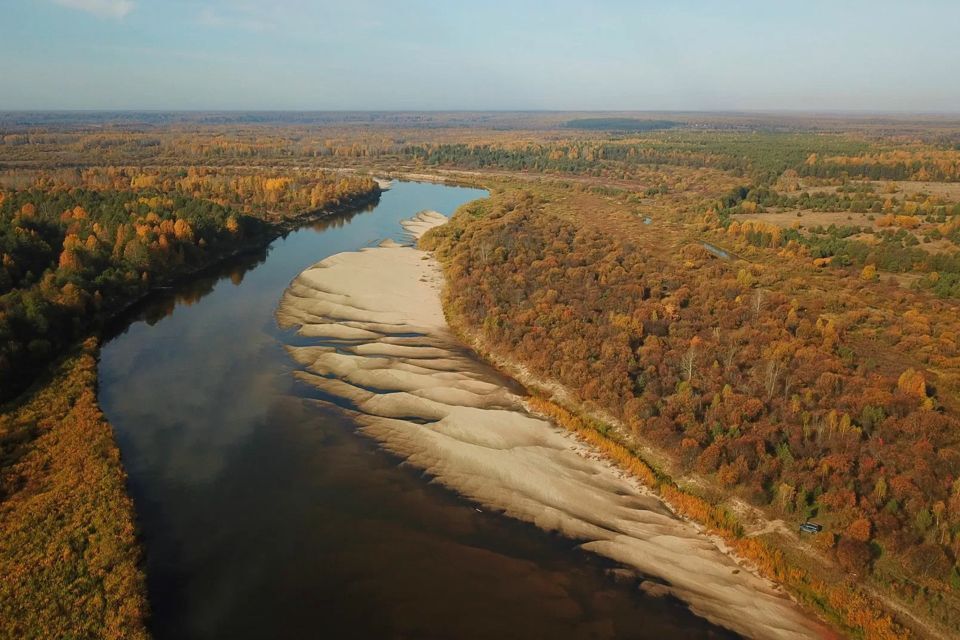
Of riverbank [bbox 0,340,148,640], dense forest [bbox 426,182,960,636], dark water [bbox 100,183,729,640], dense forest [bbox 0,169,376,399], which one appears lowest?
dark water [bbox 100,183,729,640]

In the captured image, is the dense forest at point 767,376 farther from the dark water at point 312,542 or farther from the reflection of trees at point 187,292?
the reflection of trees at point 187,292

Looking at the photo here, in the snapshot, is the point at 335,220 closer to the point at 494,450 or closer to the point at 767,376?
the point at 494,450

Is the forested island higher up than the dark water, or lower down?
higher up

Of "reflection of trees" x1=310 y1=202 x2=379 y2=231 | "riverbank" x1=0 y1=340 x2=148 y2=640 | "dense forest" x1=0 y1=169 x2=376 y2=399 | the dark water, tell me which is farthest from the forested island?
"reflection of trees" x1=310 y1=202 x2=379 y2=231

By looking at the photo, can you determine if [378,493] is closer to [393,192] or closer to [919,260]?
[919,260]

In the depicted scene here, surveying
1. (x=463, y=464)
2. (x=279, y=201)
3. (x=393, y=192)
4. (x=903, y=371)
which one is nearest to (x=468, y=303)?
(x=463, y=464)

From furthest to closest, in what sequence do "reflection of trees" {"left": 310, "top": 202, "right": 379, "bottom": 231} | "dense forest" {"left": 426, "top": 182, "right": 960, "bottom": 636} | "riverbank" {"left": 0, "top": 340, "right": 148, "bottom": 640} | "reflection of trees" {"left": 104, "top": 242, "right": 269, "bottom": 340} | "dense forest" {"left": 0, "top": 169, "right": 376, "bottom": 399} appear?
"reflection of trees" {"left": 310, "top": 202, "right": 379, "bottom": 231} → "reflection of trees" {"left": 104, "top": 242, "right": 269, "bottom": 340} → "dense forest" {"left": 0, "top": 169, "right": 376, "bottom": 399} → "dense forest" {"left": 426, "top": 182, "right": 960, "bottom": 636} → "riverbank" {"left": 0, "top": 340, "right": 148, "bottom": 640}

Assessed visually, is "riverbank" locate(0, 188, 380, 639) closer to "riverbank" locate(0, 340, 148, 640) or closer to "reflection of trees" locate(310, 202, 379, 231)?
"riverbank" locate(0, 340, 148, 640)

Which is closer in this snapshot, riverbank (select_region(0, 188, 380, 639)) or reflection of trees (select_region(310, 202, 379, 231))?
riverbank (select_region(0, 188, 380, 639))
